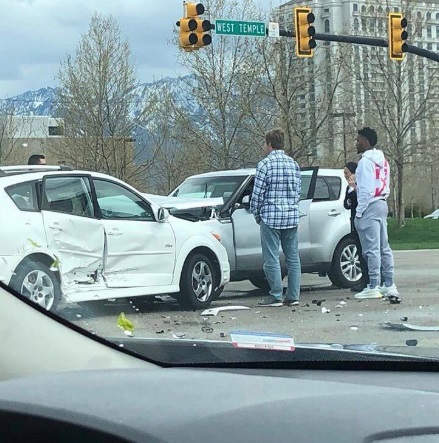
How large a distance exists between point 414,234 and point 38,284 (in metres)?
11.4

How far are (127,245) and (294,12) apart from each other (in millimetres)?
4491

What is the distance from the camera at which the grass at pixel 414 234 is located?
32.2 feet

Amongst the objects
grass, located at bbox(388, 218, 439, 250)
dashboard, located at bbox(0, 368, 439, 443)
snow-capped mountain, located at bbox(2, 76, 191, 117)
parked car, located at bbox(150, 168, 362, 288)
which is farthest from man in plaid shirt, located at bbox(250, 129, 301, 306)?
dashboard, located at bbox(0, 368, 439, 443)

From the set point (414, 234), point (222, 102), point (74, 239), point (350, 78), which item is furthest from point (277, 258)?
point (414, 234)

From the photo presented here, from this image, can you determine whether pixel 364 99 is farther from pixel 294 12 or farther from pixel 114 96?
pixel 294 12

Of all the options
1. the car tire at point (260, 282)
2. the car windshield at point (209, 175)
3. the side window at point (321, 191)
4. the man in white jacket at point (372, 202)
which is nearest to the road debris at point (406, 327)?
the car windshield at point (209, 175)

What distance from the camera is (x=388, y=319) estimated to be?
4172mm

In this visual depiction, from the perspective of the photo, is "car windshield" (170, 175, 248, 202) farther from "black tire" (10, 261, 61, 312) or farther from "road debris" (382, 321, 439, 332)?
"black tire" (10, 261, 61, 312)

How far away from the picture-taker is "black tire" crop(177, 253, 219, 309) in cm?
460

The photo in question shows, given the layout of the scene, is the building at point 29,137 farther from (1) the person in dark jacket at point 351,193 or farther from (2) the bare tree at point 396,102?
(1) the person in dark jacket at point 351,193

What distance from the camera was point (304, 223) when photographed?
30.5 ft

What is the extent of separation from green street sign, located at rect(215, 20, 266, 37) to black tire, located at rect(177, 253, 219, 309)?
1329mm

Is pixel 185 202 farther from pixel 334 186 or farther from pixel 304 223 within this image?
pixel 334 186

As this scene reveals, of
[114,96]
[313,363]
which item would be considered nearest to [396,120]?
[114,96]
